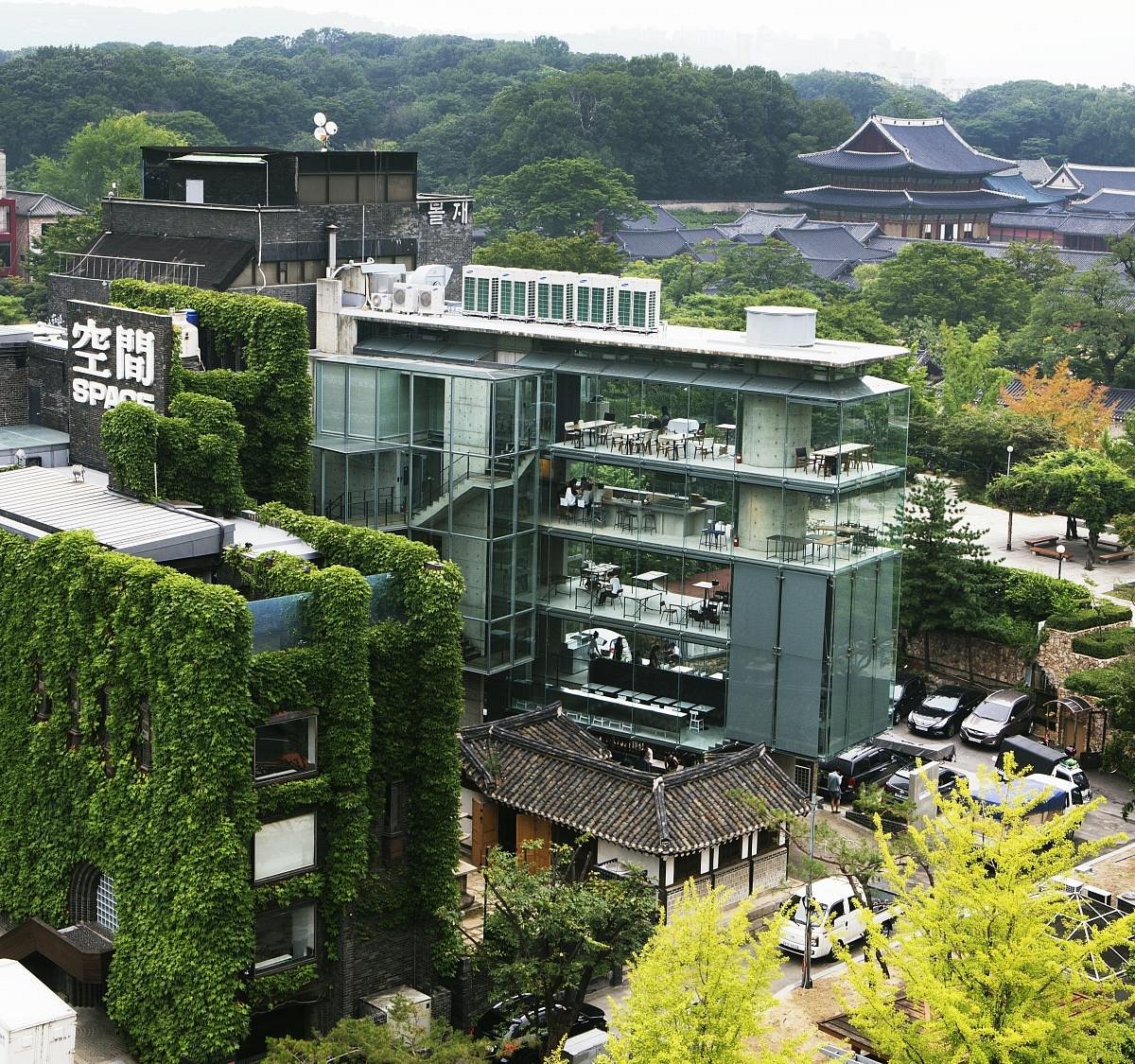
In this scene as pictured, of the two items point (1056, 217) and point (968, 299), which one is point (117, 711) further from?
point (1056, 217)

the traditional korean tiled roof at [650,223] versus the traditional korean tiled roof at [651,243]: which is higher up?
the traditional korean tiled roof at [650,223]

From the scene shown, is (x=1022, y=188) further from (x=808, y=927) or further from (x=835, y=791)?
(x=808, y=927)

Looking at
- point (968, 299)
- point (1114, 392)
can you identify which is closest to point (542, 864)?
point (1114, 392)

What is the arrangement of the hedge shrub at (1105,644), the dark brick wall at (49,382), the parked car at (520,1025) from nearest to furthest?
the parked car at (520,1025) → the dark brick wall at (49,382) → the hedge shrub at (1105,644)

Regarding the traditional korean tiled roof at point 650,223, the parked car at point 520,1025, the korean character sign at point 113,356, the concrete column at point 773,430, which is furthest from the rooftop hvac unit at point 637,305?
the traditional korean tiled roof at point 650,223

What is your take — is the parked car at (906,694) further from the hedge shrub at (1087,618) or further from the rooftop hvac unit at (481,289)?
the rooftop hvac unit at (481,289)
